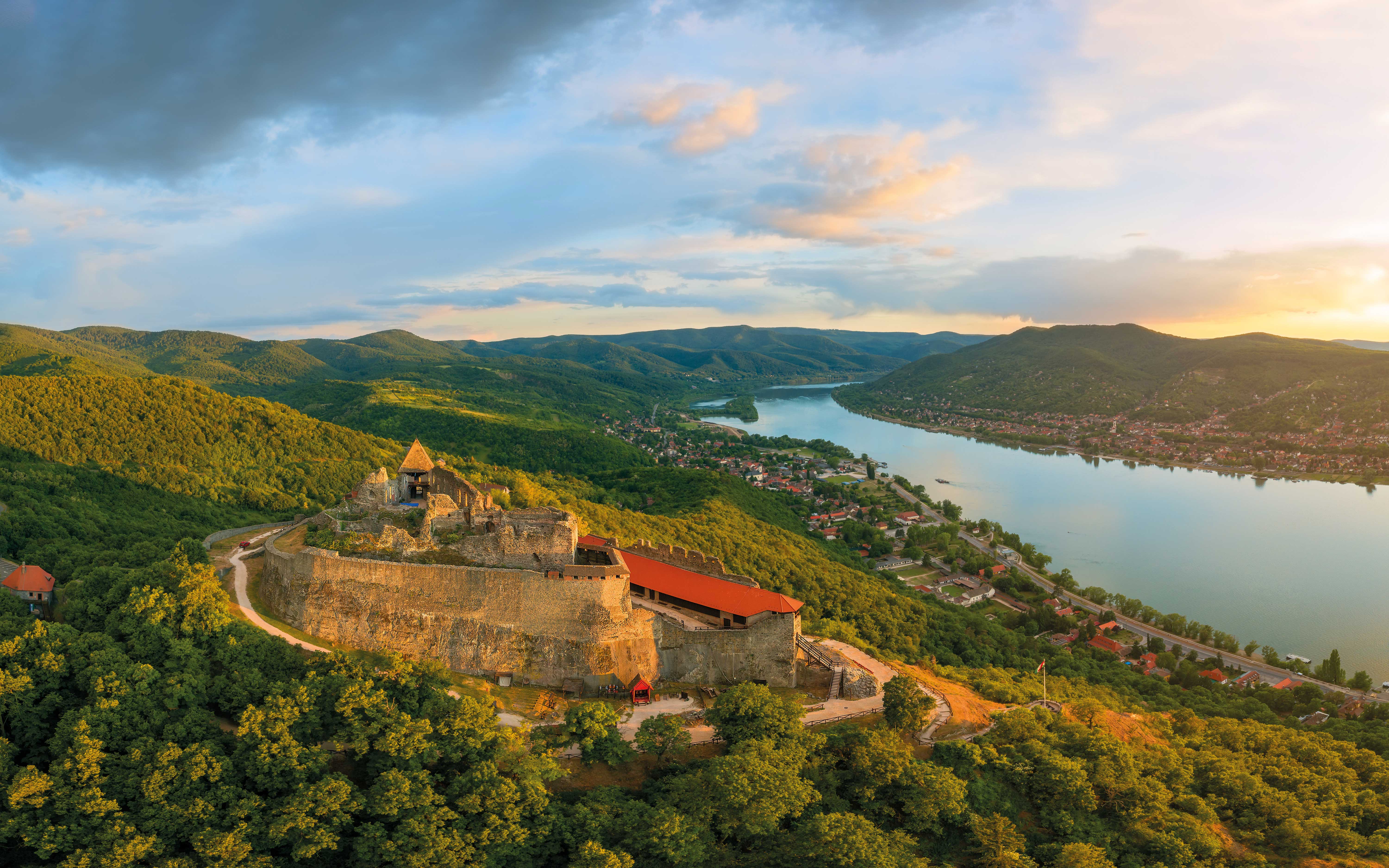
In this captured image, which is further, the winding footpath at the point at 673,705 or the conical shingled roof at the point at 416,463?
the conical shingled roof at the point at 416,463

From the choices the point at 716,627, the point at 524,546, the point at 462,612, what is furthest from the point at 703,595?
the point at 462,612

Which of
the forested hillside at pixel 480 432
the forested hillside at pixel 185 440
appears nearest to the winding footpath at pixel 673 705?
the forested hillside at pixel 185 440

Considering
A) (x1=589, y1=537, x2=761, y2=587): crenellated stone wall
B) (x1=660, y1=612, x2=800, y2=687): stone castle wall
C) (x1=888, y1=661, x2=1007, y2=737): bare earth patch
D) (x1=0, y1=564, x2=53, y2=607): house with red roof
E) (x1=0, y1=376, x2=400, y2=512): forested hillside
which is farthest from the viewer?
(x1=0, y1=376, x2=400, y2=512): forested hillside

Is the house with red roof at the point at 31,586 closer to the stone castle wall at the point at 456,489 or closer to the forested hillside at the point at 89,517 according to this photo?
the forested hillside at the point at 89,517

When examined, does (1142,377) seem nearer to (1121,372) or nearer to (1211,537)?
(1121,372)

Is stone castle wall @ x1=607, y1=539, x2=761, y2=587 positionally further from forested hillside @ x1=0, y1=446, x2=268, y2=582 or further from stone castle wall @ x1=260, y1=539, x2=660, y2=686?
forested hillside @ x1=0, y1=446, x2=268, y2=582

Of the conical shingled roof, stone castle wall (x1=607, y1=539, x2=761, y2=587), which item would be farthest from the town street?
the conical shingled roof
